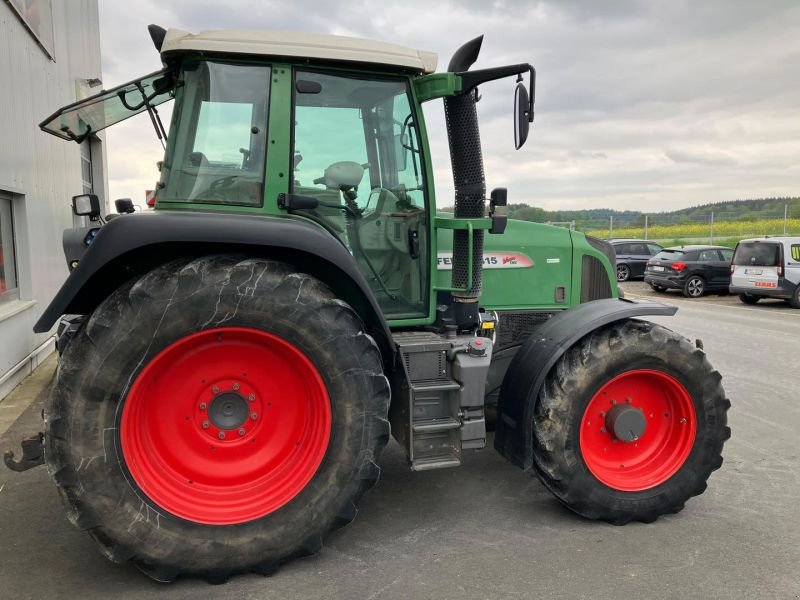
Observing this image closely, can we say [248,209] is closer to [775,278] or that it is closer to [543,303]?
[543,303]

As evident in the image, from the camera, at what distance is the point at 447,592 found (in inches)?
118

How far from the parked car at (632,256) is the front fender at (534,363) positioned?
19.9 m

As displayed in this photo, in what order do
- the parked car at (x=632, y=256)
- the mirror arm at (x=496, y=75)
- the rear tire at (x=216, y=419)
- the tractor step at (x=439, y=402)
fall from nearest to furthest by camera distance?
1. the rear tire at (x=216, y=419)
2. the mirror arm at (x=496, y=75)
3. the tractor step at (x=439, y=402)
4. the parked car at (x=632, y=256)

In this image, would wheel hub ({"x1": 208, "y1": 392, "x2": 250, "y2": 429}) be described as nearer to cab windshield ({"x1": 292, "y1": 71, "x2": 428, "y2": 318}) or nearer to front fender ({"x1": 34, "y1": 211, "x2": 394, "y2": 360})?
front fender ({"x1": 34, "y1": 211, "x2": 394, "y2": 360})

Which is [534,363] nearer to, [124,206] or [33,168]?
[124,206]

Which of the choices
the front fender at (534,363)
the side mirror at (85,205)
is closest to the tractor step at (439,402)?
the front fender at (534,363)

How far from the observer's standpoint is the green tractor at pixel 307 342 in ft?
9.66

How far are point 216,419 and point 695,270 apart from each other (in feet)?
60.3

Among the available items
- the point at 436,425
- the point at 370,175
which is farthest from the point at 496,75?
the point at 436,425

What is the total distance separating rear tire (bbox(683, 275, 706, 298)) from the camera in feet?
62.0

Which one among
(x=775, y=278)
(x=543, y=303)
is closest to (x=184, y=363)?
(x=543, y=303)

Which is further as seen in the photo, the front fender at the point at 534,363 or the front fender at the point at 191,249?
the front fender at the point at 534,363

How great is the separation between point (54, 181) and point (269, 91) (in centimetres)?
688

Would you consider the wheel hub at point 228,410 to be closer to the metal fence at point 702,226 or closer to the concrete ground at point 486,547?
the concrete ground at point 486,547
